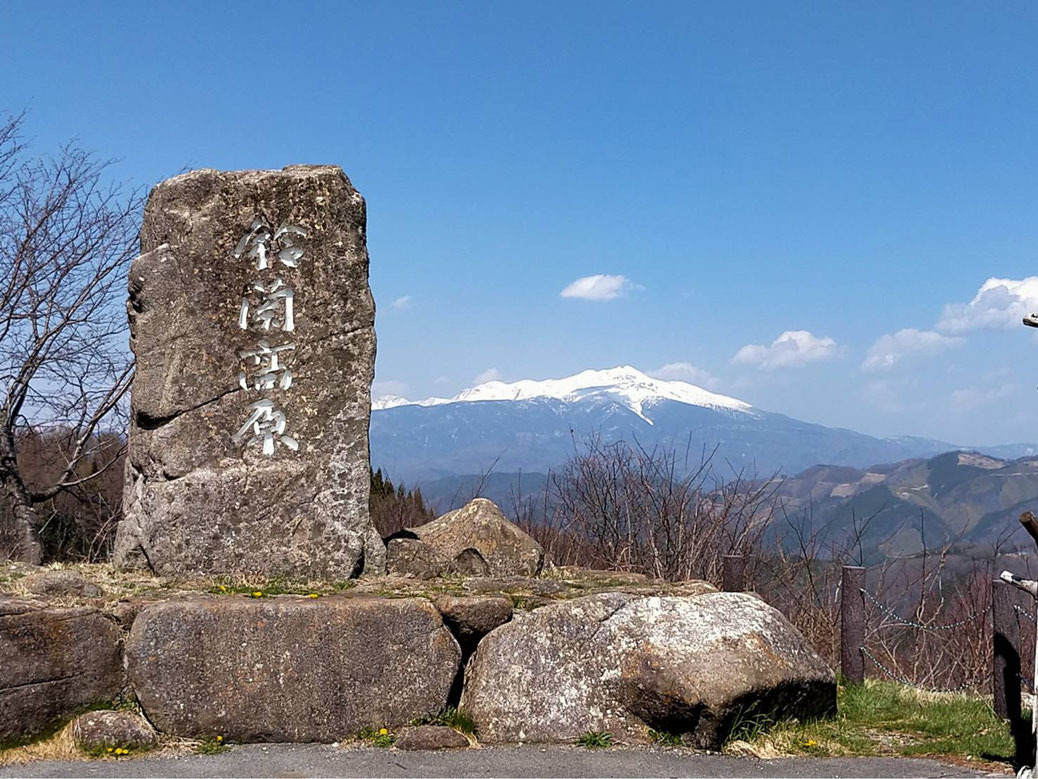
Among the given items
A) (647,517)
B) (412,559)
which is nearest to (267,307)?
(412,559)

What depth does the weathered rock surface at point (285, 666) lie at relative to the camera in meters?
5.88

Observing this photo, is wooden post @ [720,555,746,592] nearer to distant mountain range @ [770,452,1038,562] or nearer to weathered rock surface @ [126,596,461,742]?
weathered rock surface @ [126,596,461,742]

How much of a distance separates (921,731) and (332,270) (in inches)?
216

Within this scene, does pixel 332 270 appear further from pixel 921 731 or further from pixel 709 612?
pixel 921 731

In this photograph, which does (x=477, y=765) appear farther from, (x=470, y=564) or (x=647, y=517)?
(x=647, y=517)

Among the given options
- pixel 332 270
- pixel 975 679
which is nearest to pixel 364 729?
pixel 332 270

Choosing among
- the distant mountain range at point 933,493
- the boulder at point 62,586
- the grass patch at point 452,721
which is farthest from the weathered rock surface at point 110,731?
the distant mountain range at point 933,493

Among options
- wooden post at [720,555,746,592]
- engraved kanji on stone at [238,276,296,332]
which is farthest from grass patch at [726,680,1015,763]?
engraved kanji on stone at [238,276,296,332]

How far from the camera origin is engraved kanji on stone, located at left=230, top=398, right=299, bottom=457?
7395mm

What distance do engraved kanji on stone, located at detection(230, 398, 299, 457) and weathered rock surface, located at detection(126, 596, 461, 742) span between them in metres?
1.49

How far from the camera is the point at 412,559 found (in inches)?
320

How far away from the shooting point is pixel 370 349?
303 inches

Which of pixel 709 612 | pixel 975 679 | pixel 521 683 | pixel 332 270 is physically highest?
pixel 332 270

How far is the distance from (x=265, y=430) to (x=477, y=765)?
3.13 meters
